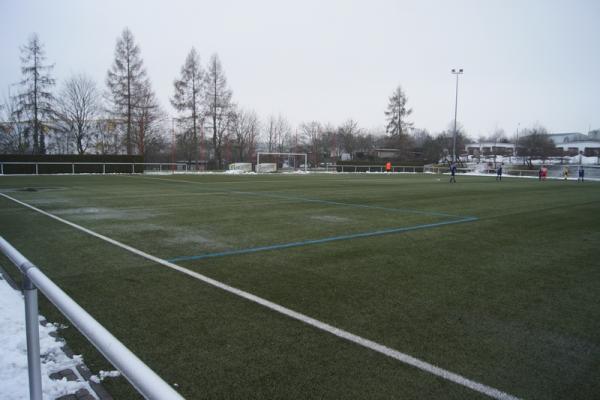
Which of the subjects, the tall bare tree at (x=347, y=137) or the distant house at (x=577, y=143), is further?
the distant house at (x=577, y=143)

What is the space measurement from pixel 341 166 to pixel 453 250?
50027mm

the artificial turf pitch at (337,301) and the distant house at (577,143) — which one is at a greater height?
the distant house at (577,143)

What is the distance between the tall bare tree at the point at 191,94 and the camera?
2072 inches

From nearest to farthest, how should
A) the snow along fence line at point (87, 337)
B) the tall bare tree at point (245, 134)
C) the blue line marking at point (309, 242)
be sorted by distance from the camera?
the snow along fence line at point (87, 337) → the blue line marking at point (309, 242) → the tall bare tree at point (245, 134)

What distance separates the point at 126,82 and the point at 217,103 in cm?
1254

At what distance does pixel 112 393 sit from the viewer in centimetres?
284

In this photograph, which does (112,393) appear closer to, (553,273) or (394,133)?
(553,273)

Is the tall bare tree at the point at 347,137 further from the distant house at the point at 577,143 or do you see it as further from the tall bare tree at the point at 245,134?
the distant house at the point at 577,143

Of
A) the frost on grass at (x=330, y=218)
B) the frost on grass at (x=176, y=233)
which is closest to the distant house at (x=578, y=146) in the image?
the frost on grass at (x=330, y=218)

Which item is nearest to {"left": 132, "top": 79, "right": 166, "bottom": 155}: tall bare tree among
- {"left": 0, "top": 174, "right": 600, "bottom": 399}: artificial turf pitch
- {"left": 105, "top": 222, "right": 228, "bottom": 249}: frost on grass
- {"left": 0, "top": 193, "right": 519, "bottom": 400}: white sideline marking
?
{"left": 0, "top": 174, "right": 600, "bottom": 399}: artificial turf pitch

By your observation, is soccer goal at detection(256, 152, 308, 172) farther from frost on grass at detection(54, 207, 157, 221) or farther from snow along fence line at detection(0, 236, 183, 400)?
snow along fence line at detection(0, 236, 183, 400)

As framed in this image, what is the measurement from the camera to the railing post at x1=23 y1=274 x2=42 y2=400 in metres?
2.01

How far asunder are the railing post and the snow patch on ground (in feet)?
3.09

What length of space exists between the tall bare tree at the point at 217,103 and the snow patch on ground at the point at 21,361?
50.9m
